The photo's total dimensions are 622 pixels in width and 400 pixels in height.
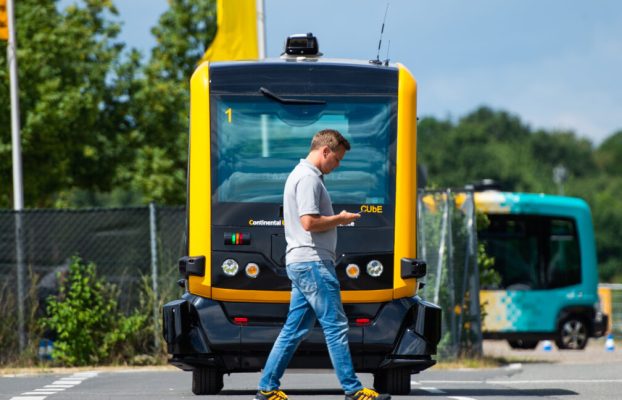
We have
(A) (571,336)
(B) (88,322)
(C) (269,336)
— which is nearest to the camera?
(C) (269,336)

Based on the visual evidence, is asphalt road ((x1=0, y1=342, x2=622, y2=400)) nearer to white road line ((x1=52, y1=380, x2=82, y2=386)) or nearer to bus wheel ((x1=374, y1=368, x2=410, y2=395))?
white road line ((x1=52, y1=380, x2=82, y2=386))

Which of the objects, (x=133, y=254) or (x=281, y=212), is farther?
(x=133, y=254)

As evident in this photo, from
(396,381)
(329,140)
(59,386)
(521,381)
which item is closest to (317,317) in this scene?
(329,140)

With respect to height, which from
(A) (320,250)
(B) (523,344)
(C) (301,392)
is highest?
(A) (320,250)

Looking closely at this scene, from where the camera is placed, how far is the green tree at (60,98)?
3575cm

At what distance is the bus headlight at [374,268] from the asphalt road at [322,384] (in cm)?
104

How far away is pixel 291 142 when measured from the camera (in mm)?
11812

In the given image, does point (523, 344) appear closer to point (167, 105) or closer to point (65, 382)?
point (65, 382)

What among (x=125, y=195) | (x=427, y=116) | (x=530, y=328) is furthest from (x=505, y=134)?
(x=530, y=328)

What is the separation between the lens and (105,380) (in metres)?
15.0

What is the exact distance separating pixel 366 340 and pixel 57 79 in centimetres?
2637

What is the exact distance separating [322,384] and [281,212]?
3.18 m

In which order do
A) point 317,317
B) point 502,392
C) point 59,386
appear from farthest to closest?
point 59,386, point 502,392, point 317,317

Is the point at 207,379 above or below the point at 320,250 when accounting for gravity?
below
